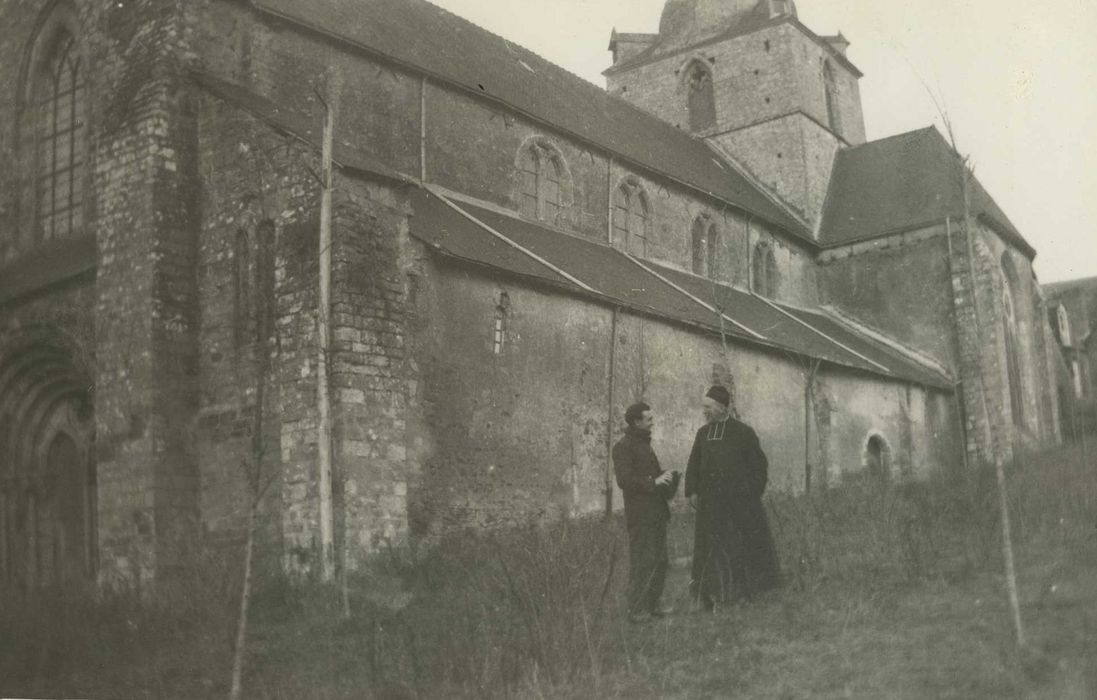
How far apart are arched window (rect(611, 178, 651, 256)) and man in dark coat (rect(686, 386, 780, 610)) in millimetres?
12968

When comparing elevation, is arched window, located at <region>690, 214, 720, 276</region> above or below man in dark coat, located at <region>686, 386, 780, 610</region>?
above

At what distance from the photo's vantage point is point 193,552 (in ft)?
43.4

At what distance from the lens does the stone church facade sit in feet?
42.4

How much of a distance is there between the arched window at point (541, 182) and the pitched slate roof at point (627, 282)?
0.42 m

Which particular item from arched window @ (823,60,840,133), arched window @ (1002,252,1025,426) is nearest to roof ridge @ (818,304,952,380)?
arched window @ (1002,252,1025,426)

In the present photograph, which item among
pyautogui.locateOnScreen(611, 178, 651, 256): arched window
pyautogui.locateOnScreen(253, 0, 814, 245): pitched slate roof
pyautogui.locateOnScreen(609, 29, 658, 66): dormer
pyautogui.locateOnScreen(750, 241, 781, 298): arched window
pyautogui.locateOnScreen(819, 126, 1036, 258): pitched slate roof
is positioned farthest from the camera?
pyautogui.locateOnScreen(609, 29, 658, 66): dormer

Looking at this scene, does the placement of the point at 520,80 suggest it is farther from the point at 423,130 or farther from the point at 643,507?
the point at 643,507

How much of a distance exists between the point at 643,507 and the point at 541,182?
39.6 feet

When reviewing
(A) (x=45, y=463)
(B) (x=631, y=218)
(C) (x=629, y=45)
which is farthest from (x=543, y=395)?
(C) (x=629, y=45)

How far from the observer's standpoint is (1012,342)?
28.8 metres

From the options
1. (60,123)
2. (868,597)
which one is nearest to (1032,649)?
(868,597)

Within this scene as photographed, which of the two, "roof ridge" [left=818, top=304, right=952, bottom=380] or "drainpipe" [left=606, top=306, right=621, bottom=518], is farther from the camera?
"roof ridge" [left=818, top=304, right=952, bottom=380]

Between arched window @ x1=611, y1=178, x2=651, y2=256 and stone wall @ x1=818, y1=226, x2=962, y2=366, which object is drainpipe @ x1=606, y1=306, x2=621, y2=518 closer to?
arched window @ x1=611, y1=178, x2=651, y2=256

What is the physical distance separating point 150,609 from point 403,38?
1121 centimetres
